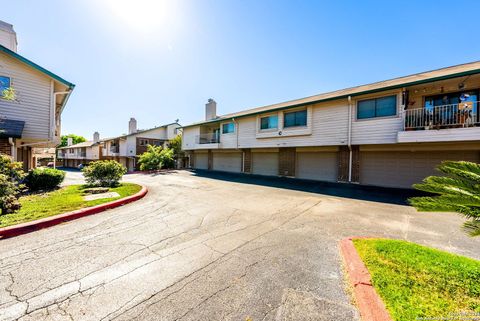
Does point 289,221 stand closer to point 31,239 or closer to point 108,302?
point 108,302

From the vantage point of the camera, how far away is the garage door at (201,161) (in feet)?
85.6

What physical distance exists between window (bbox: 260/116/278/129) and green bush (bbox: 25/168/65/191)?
14.8 meters

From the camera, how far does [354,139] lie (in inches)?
516

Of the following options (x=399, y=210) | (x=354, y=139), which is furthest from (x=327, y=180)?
(x=399, y=210)

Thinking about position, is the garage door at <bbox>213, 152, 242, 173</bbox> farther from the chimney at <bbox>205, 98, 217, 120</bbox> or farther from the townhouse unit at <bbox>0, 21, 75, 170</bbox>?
the townhouse unit at <bbox>0, 21, 75, 170</bbox>

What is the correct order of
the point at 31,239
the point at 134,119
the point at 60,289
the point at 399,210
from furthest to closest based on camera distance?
the point at 134,119, the point at 399,210, the point at 31,239, the point at 60,289

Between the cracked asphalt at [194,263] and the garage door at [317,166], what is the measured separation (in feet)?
26.7

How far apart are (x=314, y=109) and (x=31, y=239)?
1582cm

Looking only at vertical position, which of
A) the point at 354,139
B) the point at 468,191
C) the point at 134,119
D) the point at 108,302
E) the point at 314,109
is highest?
the point at 134,119

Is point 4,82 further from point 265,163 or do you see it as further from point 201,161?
point 201,161

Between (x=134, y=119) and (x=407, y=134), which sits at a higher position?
(x=134, y=119)

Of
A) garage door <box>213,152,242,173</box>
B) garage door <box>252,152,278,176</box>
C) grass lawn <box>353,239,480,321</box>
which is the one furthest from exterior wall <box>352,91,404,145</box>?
garage door <box>213,152,242,173</box>

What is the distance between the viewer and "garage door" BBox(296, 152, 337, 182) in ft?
49.0

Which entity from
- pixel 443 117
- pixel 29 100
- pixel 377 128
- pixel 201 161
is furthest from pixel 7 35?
pixel 443 117
